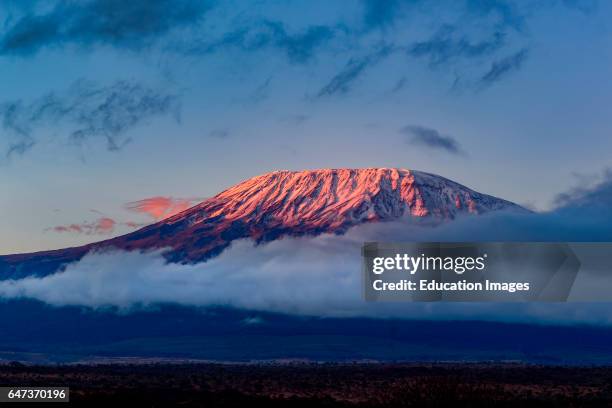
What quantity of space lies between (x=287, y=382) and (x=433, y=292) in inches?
1728

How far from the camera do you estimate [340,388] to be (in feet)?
336

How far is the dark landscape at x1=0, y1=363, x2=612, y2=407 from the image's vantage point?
249ft

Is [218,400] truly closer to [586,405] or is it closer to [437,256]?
[437,256]

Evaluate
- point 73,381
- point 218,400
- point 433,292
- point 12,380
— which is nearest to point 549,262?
point 433,292

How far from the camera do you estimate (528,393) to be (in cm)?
9312

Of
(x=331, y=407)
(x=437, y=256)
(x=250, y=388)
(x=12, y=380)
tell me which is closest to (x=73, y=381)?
(x=12, y=380)

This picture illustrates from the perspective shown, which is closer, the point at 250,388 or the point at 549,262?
the point at 549,262

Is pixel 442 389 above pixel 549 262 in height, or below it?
below

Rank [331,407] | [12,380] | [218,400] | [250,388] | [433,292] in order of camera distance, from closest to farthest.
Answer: [433,292]
[331,407]
[218,400]
[250,388]
[12,380]

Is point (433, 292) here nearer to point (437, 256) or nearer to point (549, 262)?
point (437, 256)

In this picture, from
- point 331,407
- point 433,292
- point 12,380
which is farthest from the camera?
point 12,380

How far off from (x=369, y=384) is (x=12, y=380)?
1376 inches

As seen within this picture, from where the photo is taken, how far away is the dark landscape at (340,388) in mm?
76000

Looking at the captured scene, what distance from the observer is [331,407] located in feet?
246
